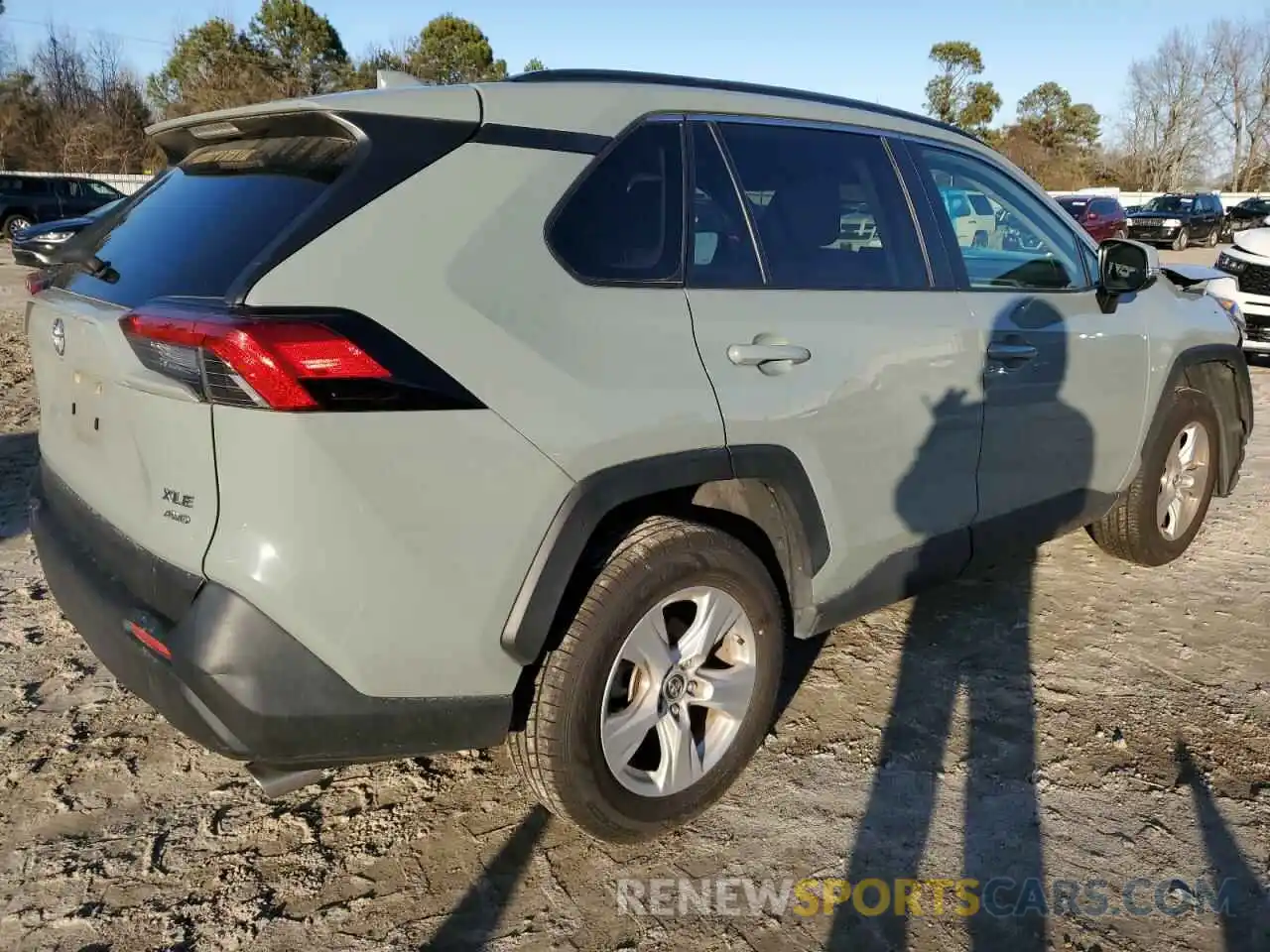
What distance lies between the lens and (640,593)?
2375mm

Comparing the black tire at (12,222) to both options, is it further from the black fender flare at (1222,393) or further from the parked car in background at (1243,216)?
the parked car in background at (1243,216)

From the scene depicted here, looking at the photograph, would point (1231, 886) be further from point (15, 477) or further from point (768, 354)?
point (15, 477)

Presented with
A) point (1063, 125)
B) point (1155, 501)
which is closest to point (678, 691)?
point (1155, 501)

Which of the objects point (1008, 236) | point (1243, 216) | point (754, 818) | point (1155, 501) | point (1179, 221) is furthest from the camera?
point (1243, 216)

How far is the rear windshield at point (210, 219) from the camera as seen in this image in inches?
81.4

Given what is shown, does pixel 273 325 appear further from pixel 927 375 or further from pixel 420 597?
pixel 927 375

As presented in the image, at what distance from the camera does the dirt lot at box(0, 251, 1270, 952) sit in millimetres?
2326

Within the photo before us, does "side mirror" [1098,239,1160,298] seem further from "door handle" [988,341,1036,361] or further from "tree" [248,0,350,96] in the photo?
"tree" [248,0,350,96]

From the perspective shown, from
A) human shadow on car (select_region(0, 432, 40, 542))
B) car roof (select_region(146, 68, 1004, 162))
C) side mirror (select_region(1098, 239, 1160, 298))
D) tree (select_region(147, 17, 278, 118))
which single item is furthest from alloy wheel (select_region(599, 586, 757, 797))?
tree (select_region(147, 17, 278, 118))

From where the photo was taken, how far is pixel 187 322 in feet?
6.37

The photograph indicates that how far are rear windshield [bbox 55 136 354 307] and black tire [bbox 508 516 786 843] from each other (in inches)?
42.3

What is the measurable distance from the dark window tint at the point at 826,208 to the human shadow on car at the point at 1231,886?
174 centimetres

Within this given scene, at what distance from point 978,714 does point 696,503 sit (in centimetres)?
138

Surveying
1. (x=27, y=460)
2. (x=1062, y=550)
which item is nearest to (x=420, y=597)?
(x=1062, y=550)
